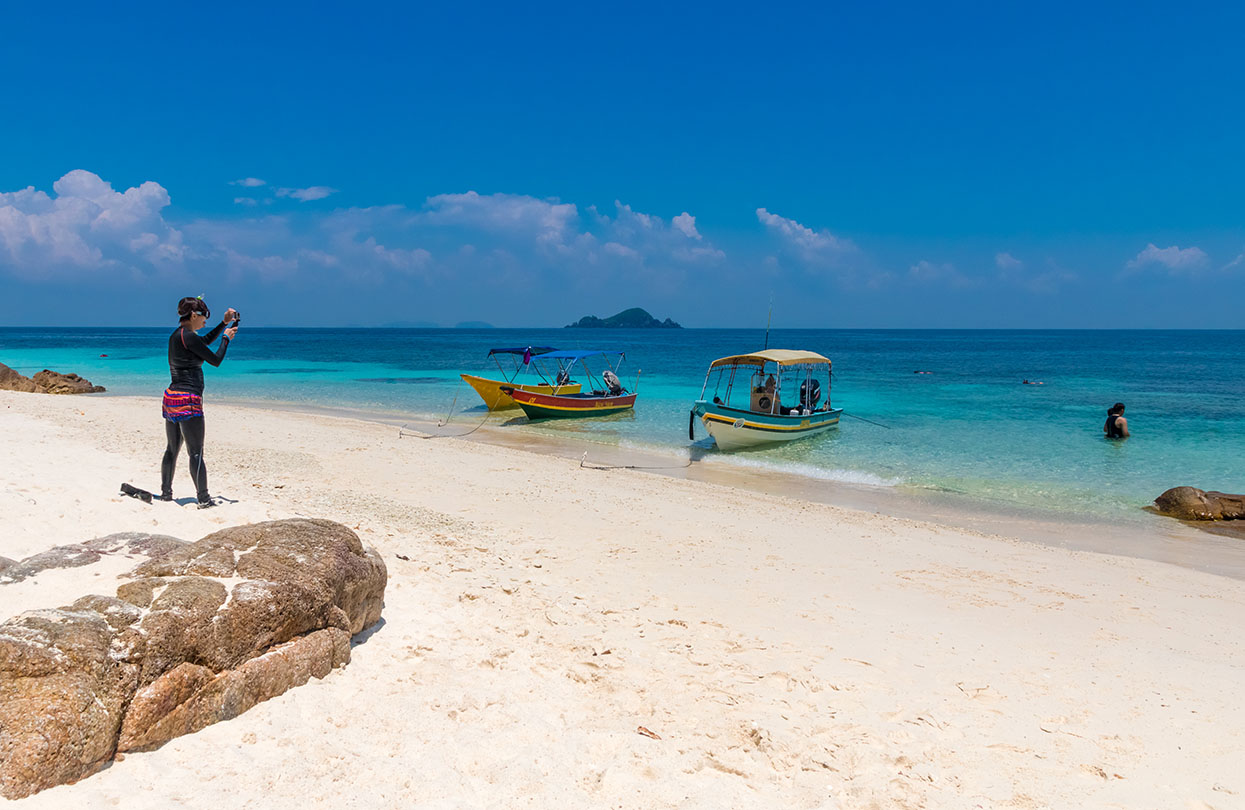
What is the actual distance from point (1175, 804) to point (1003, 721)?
84 cm

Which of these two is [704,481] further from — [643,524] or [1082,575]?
[1082,575]

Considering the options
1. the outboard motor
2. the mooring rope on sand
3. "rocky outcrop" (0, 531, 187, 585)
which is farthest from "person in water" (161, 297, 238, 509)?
the outboard motor

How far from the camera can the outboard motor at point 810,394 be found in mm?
19728

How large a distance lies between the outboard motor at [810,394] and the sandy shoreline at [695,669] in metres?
10.8

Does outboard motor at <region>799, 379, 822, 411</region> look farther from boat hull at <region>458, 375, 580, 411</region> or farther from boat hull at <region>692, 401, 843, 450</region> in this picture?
boat hull at <region>458, 375, 580, 411</region>

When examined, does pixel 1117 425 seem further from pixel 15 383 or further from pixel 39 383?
pixel 15 383

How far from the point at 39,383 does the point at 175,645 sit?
28.8 m

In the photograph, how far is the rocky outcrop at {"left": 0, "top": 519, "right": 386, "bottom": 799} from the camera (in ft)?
9.00

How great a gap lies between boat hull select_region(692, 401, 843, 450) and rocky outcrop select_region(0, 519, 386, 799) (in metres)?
13.6

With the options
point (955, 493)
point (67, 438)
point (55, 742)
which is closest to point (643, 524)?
point (55, 742)

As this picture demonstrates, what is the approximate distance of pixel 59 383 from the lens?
25844 mm

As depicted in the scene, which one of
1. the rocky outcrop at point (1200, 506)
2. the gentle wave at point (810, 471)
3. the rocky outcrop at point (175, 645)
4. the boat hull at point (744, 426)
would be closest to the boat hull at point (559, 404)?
the boat hull at point (744, 426)

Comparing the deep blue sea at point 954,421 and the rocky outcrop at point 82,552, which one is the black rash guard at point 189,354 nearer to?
the rocky outcrop at point 82,552

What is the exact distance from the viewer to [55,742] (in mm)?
2697
